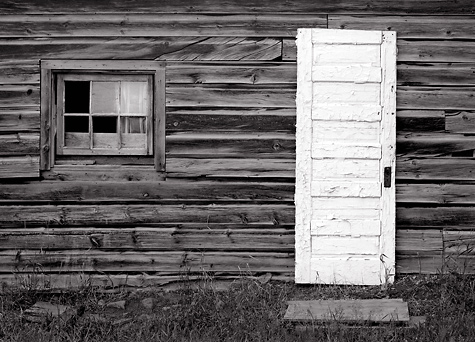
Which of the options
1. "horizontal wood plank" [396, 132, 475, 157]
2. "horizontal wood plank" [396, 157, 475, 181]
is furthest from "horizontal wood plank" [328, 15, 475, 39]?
"horizontal wood plank" [396, 157, 475, 181]

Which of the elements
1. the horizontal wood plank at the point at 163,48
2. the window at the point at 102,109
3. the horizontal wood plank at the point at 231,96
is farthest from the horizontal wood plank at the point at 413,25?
the window at the point at 102,109

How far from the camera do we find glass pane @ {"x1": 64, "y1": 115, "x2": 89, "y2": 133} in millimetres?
7652

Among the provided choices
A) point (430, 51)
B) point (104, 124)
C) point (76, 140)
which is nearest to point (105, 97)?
point (104, 124)

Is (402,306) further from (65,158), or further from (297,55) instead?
(65,158)

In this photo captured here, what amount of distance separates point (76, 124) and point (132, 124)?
568mm

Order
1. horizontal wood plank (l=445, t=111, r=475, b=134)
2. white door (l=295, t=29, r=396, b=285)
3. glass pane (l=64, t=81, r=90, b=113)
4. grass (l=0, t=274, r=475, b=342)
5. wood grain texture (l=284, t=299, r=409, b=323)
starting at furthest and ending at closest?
glass pane (l=64, t=81, r=90, b=113) → horizontal wood plank (l=445, t=111, r=475, b=134) → white door (l=295, t=29, r=396, b=285) → wood grain texture (l=284, t=299, r=409, b=323) → grass (l=0, t=274, r=475, b=342)

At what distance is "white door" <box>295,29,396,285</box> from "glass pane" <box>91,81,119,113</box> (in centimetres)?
180

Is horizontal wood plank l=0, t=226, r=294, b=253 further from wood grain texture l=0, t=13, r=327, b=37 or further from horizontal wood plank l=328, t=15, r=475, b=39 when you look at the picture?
horizontal wood plank l=328, t=15, r=475, b=39

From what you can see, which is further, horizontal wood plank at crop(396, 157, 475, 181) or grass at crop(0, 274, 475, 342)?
horizontal wood plank at crop(396, 157, 475, 181)

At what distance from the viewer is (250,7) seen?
751 centimetres

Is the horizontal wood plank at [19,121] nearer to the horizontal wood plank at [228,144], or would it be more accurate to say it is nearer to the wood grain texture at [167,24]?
the wood grain texture at [167,24]

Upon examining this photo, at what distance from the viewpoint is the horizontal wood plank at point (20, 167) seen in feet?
24.7

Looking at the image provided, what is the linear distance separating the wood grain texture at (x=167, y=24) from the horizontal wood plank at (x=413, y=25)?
235 mm

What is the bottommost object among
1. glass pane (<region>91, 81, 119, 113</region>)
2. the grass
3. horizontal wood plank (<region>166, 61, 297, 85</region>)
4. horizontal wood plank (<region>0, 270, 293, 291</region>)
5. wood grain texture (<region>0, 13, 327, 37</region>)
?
the grass
